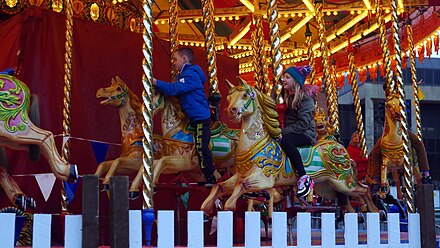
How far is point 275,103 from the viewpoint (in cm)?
760

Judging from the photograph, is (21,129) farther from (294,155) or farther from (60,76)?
(294,155)

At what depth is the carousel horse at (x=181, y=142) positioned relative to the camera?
7699 millimetres

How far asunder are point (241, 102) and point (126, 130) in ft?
5.28

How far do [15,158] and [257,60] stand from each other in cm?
469

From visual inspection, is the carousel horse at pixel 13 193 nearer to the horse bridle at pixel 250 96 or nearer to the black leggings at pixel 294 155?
the horse bridle at pixel 250 96

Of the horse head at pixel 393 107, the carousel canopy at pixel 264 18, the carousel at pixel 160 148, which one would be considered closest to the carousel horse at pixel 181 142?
the carousel at pixel 160 148

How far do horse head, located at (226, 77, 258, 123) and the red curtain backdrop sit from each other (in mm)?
2363

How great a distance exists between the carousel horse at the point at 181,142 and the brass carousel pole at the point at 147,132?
4.73 feet

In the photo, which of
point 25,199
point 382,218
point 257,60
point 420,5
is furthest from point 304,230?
point 420,5

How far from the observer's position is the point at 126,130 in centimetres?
809

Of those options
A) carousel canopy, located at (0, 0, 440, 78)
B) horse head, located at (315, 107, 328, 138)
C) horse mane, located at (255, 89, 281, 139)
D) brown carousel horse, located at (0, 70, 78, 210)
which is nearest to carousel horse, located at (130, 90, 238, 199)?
horse mane, located at (255, 89, 281, 139)

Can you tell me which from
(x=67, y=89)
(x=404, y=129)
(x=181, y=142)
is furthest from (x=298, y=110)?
(x=67, y=89)

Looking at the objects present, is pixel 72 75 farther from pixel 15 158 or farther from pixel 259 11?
pixel 259 11

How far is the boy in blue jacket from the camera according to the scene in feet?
25.0
